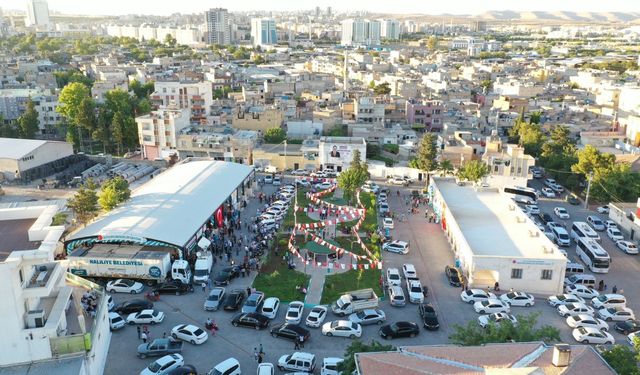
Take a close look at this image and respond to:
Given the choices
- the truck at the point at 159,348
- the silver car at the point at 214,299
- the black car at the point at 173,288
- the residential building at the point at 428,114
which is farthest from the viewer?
the residential building at the point at 428,114

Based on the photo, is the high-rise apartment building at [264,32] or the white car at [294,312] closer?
the white car at [294,312]

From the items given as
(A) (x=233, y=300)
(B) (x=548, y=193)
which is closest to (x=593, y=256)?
(B) (x=548, y=193)

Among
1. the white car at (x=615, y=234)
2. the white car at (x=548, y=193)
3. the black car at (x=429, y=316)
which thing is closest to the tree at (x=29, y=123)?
the black car at (x=429, y=316)

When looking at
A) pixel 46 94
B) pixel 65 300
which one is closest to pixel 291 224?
pixel 65 300

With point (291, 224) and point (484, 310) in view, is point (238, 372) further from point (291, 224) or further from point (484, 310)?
point (291, 224)

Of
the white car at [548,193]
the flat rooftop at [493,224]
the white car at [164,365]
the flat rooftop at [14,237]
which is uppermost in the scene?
the flat rooftop at [14,237]

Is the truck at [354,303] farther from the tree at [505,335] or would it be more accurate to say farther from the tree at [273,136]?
the tree at [273,136]

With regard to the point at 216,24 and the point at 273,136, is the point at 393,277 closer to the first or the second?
the point at 273,136
